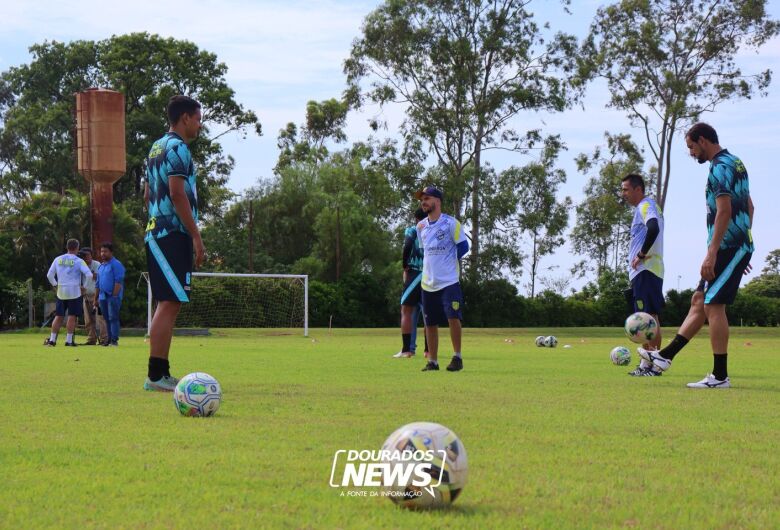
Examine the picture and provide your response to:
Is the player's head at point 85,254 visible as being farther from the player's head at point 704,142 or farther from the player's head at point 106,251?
the player's head at point 704,142

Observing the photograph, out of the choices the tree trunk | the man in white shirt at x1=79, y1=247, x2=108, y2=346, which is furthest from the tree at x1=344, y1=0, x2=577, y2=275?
the man in white shirt at x1=79, y1=247, x2=108, y2=346

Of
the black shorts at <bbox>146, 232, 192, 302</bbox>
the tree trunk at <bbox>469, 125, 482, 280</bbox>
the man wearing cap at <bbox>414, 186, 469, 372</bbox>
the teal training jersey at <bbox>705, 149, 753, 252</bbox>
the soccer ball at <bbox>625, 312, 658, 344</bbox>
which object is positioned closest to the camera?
the black shorts at <bbox>146, 232, 192, 302</bbox>

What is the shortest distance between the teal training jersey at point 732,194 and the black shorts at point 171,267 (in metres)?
4.83

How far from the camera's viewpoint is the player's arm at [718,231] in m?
9.52

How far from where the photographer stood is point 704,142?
9.91m

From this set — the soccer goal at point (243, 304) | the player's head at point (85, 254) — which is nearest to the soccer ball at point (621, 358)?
the player's head at point (85, 254)

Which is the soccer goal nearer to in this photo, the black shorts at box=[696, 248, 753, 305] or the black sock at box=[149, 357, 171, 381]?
the black sock at box=[149, 357, 171, 381]

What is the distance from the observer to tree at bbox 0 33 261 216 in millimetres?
59188

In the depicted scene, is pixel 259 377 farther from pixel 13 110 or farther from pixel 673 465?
pixel 13 110

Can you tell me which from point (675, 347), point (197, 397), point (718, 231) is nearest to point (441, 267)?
point (675, 347)

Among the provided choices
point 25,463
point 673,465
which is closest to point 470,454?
point 673,465

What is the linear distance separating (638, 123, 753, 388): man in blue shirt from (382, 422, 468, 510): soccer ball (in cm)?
619

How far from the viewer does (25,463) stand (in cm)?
506

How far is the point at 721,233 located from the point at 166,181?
5060mm
